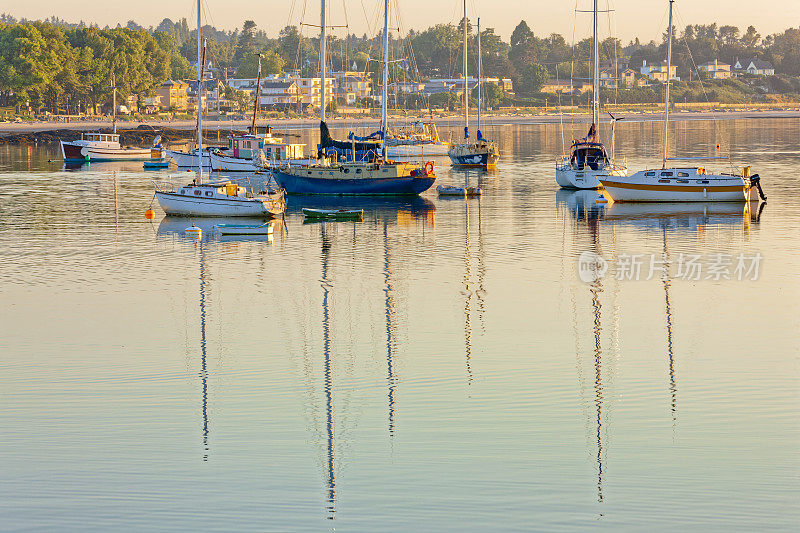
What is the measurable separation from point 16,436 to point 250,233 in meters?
34.4

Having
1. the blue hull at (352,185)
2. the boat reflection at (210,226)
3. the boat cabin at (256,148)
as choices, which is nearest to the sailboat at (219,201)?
the boat reflection at (210,226)

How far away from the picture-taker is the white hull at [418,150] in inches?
4651

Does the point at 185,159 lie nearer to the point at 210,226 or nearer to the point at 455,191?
the point at 455,191

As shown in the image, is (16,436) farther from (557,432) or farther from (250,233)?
(250,233)

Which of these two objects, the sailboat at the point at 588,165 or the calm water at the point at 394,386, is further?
the sailboat at the point at 588,165

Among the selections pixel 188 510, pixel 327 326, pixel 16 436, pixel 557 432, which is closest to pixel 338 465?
pixel 188 510

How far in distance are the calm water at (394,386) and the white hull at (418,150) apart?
6060 cm

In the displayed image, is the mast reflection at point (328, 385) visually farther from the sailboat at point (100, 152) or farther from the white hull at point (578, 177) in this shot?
the sailboat at point (100, 152)

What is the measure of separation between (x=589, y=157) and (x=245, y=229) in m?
32.6

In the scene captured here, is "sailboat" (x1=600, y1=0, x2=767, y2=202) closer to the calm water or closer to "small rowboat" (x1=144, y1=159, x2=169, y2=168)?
the calm water

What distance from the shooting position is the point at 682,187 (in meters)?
73.2

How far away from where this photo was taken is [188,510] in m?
21.0

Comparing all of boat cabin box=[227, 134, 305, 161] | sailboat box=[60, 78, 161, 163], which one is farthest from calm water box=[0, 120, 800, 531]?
sailboat box=[60, 78, 161, 163]

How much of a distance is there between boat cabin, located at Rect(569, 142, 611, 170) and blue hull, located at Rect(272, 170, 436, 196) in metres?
11.9
